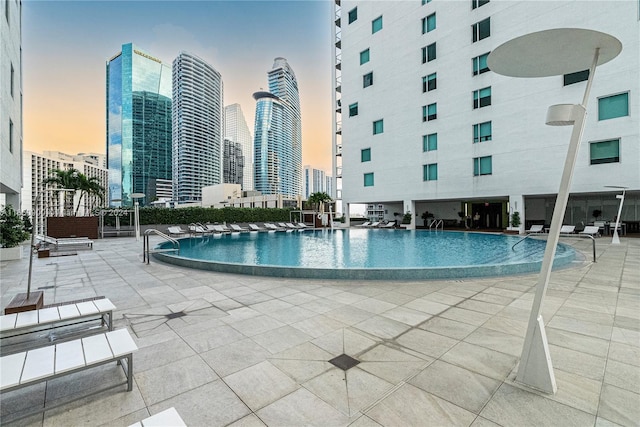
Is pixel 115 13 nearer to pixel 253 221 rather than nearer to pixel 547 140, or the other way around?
pixel 253 221

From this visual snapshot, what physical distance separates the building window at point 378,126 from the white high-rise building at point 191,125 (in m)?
90.7

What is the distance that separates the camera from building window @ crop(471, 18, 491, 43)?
22.2m

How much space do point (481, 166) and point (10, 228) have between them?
26.5 metres

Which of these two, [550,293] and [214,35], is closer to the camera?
[550,293]

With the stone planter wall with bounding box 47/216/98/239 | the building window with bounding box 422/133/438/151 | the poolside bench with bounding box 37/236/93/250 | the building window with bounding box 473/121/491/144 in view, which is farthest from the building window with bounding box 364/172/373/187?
the poolside bench with bounding box 37/236/93/250

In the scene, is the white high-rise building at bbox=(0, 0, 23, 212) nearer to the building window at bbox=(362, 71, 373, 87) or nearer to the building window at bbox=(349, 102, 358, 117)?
the building window at bbox=(349, 102, 358, 117)

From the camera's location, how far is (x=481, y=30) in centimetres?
2261

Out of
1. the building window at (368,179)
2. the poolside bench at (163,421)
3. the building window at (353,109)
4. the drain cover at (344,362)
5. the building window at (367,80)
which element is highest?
the building window at (367,80)

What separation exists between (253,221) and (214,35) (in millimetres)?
15872

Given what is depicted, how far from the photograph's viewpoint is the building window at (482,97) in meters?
22.4

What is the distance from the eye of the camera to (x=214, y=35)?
23.3 metres

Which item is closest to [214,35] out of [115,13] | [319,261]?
[115,13]

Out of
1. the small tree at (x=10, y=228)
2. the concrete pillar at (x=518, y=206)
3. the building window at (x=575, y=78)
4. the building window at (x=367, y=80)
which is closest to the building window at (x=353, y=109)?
the building window at (x=367, y=80)

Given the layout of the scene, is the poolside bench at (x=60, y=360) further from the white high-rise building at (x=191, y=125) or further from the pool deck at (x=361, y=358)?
the white high-rise building at (x=191, y=125)
